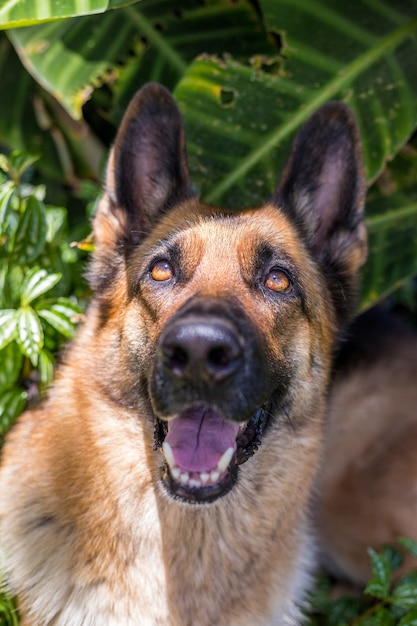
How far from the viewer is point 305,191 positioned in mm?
2895

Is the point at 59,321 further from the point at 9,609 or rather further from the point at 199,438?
the point at 9,609

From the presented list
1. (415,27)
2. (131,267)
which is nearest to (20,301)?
(131,267)

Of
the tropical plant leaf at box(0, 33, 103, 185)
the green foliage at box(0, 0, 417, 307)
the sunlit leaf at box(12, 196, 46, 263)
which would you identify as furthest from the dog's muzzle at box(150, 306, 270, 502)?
the tropical plant leaf at box(0, 33, 103, 185)

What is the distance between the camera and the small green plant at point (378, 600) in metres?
2.83

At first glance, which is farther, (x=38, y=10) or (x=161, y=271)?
(x=38, y=10)

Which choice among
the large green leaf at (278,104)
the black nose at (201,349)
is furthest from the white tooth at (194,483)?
the large green leaf at (278,104)

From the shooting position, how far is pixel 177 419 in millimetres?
2389

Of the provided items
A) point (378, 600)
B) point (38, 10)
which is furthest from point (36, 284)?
point (378, 600)

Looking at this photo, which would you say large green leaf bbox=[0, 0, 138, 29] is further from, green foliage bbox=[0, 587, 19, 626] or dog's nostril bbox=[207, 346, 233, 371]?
green foliage bbox=[0, 587, 19, 626]

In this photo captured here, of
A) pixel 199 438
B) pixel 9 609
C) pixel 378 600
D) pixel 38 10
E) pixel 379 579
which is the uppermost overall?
pixel 38 10

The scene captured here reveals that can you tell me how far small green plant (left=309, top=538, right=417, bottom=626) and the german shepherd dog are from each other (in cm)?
34

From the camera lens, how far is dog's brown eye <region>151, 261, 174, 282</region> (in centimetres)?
247

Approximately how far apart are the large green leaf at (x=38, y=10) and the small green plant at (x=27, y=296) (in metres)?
0.65

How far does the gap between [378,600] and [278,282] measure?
1.79 m
